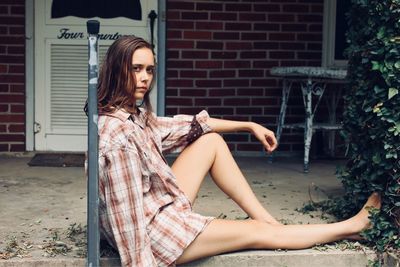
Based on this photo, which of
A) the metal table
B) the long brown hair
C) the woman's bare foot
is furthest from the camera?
the metal table

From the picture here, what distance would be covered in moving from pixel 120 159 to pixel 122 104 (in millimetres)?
295

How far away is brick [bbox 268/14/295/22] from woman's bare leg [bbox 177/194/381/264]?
125 inches

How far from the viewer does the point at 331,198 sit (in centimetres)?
496

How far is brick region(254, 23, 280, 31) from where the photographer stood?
267 inches

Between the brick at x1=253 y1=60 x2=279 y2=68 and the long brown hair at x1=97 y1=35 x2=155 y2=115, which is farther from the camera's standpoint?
the brick at x1=253 y1=60 x2=279 y2=68

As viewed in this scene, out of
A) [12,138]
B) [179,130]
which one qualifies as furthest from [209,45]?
[179,130]

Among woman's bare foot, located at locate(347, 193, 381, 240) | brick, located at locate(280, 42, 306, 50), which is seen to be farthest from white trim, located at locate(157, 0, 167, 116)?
woman's bare foot, located at locate(347, 193, 381, 240)

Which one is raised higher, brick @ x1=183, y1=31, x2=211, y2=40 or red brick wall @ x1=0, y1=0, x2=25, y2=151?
brick @ x1=183, y1=31, x2=211, y2=40

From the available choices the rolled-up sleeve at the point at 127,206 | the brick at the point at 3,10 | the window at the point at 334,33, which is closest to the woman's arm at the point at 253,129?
the rolled-up sleeve at the point at 127,206

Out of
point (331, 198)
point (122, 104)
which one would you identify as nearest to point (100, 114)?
point (122, 104)

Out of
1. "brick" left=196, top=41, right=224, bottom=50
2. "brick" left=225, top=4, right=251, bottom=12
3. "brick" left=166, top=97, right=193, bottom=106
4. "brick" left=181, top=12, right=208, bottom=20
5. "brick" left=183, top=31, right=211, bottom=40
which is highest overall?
"brick" left=225, top=4, right=251, bottom=12

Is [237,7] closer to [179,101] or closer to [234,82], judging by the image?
[234,82]

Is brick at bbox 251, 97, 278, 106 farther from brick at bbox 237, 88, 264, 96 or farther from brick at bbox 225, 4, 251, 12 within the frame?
brick at bbox 225, 4, 251, 12

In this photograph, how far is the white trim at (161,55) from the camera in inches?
263
